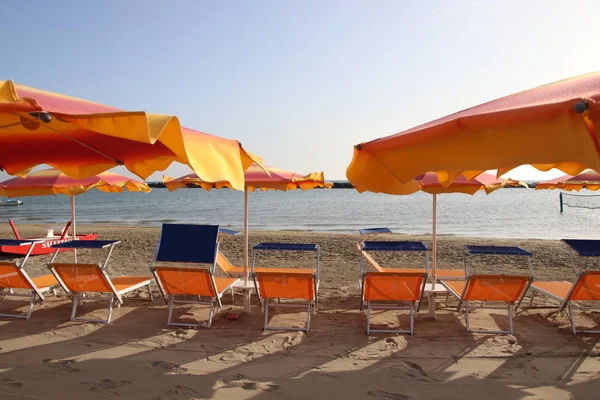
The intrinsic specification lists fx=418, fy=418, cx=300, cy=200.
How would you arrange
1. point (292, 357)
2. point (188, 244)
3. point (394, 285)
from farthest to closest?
point (188, 244) < point (394, 285) < point (292, 357)

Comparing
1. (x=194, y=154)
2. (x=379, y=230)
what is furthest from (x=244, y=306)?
(x=194, y=154)

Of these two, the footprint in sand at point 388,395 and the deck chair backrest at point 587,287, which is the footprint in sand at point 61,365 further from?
the deck chair backrest at point 587,287

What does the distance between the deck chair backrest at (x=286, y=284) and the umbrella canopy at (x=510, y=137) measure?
1.95m

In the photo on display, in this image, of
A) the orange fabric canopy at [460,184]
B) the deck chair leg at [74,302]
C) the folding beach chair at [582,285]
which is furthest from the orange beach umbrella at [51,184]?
the folding beach chair at [582,285]

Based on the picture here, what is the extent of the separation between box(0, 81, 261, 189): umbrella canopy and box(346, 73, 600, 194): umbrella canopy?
95 centimetres

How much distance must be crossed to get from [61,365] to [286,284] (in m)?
2.14

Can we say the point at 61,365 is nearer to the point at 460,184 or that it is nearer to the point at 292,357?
the point at 292,357

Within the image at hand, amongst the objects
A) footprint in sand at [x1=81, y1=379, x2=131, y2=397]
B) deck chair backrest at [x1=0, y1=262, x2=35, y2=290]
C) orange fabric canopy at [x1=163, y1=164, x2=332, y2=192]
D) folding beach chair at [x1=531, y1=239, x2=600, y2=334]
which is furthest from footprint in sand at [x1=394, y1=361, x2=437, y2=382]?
deck chair backrest at [x1=0, y1=262, x2=35, y2=290]

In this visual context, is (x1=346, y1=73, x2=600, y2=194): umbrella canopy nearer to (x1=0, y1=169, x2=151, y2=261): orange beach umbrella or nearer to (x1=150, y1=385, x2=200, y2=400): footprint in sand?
(x1=150, y1=385, x2=200, y2=400): footprint in sand

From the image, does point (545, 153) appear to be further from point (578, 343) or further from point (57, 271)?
point (57, 271)

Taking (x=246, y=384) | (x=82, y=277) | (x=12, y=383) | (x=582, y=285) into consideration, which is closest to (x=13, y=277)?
(x=82, y=277)

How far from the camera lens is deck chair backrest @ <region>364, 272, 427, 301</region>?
431 cm

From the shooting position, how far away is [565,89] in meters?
2.21

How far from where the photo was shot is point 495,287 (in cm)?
430
